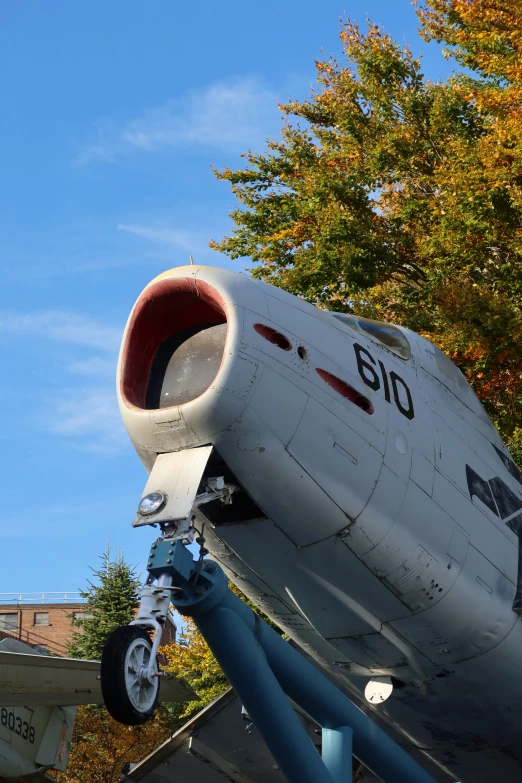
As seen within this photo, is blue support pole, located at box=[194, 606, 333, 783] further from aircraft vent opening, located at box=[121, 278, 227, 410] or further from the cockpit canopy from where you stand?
the cockpit canopy

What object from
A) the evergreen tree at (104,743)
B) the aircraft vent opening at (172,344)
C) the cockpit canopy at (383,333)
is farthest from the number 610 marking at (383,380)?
the evergreen tree at (104,743)

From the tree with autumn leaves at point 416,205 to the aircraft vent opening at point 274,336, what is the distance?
9.69 m

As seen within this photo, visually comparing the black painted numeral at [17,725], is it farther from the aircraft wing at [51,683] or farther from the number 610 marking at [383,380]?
the number 610 marking at [383,380]

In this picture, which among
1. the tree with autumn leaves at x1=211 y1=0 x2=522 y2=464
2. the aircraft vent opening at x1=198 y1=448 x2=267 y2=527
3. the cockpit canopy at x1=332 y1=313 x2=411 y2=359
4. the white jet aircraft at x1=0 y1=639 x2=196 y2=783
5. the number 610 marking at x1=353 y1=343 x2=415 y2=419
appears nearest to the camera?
the aircraft vent opening at x1=198 y1=448 x2=267 y2=527

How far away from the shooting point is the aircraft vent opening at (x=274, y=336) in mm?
6211

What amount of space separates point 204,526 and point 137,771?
434 cm

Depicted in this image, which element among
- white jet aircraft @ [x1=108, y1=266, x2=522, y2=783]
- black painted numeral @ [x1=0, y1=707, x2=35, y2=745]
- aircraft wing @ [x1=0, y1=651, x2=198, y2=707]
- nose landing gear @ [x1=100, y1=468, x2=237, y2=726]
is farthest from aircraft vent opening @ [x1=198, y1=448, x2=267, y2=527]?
black painted numeral @ [x1=0, y1=707, x2=35, y2=745]

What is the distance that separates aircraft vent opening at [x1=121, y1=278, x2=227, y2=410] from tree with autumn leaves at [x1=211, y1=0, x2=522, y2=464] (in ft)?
31.8

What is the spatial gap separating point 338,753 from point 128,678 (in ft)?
7.80

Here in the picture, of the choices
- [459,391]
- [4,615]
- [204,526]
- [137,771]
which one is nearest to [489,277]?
[459,391]

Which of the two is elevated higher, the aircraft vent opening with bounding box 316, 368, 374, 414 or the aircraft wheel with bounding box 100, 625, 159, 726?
the aircraft vent opening with bounding box 316, 368, 374, 414

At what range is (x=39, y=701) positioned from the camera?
36.9ft

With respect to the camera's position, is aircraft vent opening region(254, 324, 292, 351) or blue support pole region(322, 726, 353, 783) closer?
aircraft vent opening region(254, 324, 292, 351)

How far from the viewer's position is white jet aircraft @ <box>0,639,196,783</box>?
10.7 metres
